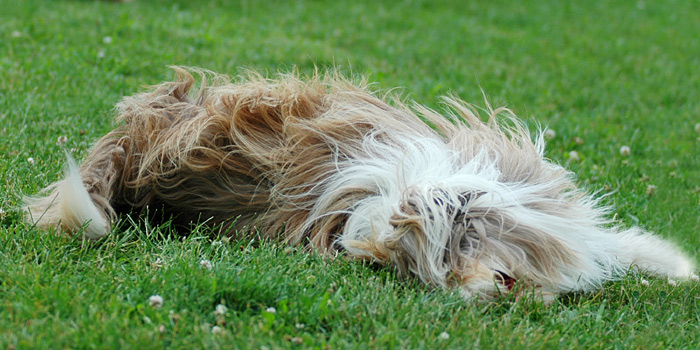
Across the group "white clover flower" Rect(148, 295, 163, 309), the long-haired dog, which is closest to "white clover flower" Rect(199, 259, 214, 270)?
"white clover flower" Rect(148, 295, 163, 309)

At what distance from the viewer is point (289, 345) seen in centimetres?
281

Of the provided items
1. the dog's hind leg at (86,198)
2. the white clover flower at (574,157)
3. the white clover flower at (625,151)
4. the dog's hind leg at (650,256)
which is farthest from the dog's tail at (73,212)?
the white clover flower at (625,151)

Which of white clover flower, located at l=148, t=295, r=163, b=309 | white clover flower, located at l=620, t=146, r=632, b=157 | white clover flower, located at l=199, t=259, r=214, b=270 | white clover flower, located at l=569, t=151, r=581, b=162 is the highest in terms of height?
white clover flower, located at l=148, t=295, r=163, b=309

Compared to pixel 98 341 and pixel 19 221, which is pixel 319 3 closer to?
pixel 19 221

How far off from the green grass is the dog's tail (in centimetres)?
8

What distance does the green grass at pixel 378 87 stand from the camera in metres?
3.00

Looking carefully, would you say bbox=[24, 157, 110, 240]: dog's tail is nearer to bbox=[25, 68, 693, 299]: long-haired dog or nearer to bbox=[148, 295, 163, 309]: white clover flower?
bbox=[25, 68, 693, 299]: long-haired dog

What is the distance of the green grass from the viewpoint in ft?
9.85

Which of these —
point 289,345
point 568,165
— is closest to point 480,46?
point 568,165

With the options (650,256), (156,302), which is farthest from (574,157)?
(156,302)

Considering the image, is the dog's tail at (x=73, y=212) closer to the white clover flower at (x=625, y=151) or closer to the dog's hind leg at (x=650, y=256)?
the dog's hind leg at (x=650, y=256)

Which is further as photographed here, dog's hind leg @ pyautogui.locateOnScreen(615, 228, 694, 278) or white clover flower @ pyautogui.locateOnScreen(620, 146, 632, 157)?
white clover flower @ pyautogui.locateOnScreen(620, 146, 632, 157)

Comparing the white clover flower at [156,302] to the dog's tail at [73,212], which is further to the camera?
the dog's tail at [73,212]

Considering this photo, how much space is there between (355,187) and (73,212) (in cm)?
132
